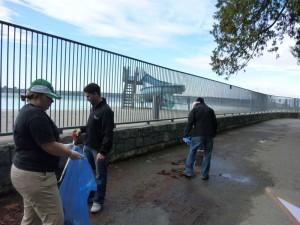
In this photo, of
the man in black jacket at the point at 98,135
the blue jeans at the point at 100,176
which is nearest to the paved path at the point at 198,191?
the blue jeans at the point at 100,176

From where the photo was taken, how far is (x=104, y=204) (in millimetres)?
5410

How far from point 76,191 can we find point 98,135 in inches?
64.2

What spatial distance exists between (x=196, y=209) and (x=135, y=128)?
153 inches

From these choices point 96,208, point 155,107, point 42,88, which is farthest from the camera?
point 155,107

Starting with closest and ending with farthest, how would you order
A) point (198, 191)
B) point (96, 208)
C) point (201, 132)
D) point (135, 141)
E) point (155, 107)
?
point (96, 208), point (198, 191), point (201, 132), point (135, 141), point (155, 107)

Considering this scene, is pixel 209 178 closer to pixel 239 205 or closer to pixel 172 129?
pixel 239 205

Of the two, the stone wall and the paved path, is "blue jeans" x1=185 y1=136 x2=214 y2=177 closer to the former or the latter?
the paved path

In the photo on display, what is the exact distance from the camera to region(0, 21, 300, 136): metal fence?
569 cm

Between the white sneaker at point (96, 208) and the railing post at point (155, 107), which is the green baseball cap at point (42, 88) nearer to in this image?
the white sneaker at point (96, 208)

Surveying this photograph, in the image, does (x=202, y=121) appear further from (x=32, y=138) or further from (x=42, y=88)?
(x=32, y=138)

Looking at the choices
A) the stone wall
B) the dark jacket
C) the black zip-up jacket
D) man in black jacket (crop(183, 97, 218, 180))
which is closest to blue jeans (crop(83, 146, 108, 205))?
the black zip-up jacket

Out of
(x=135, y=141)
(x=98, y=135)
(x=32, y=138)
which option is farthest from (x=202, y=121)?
(x=32, y=138)

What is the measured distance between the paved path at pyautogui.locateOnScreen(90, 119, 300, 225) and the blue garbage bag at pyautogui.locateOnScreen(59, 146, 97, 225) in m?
1.22

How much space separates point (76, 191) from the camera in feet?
11.6
